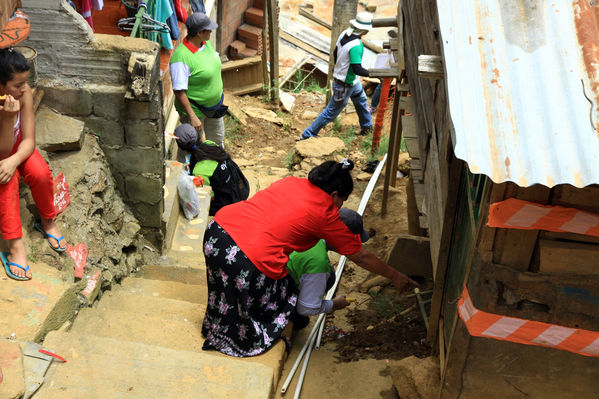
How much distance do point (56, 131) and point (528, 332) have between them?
366 centimetres

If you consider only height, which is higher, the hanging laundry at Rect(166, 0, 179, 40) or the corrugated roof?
the hanging laundry at Rect(166, 0, 179, 40)

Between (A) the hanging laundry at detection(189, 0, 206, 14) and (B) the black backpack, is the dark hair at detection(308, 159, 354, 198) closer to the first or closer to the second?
(B) the black backpack

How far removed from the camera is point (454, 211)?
141 inches

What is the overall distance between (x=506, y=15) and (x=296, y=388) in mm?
2466

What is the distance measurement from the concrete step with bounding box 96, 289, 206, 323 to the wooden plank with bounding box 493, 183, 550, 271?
7.55 feet

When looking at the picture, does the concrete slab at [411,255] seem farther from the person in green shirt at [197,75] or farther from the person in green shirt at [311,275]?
the person in green shirt at [197,75]

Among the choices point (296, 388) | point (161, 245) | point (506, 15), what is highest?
point (506, 15)

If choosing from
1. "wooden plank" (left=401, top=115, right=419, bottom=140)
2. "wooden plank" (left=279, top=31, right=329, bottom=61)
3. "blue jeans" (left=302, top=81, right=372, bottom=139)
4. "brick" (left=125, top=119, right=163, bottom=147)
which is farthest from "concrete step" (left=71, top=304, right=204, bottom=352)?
"wooden plank" (left=279, top=31, right=329, bottom=61)

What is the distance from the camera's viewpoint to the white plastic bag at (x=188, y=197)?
5855 mm

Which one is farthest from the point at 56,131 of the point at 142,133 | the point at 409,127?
the point at 409,127

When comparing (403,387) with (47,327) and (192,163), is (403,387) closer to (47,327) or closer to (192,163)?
(47,327)

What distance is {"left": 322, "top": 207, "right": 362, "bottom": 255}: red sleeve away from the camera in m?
3.75

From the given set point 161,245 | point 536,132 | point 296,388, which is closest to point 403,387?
point 296,388

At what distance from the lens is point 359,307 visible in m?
5.12
